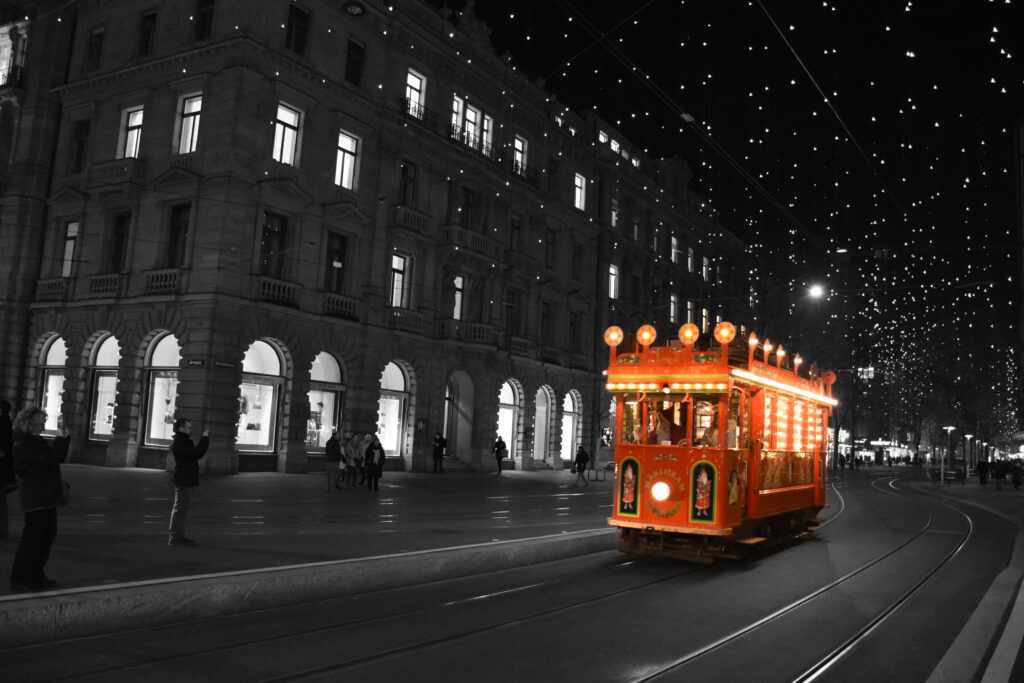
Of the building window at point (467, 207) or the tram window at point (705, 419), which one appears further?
the building window at point (467, 207)

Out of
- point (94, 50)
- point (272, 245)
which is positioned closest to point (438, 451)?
point (272, 245)

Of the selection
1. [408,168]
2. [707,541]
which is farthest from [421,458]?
[707,541]

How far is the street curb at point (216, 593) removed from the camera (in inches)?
257

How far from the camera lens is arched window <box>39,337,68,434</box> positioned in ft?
94.0

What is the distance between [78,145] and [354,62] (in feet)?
36.7

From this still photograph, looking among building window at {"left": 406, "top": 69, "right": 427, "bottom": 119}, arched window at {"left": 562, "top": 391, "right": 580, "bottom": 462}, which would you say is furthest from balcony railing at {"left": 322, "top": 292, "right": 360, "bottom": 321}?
arched window at {"left": 562, "top": 391, "right": 580, "bottom": 462}

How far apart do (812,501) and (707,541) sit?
5663mm

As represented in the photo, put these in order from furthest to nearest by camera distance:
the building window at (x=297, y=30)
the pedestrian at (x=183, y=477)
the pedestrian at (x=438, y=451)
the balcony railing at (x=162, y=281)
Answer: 1. the pedestrian at (x=438, y=451)
2. the building window at (x=297, y=30)
3. the balcony railing at (x=162, y=281)
4. the pedestrian at (x=183, y=477)

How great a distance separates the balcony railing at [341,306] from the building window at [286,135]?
16.5 ft

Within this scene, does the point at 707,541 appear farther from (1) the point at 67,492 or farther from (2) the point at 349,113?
(2) the point at 349,113

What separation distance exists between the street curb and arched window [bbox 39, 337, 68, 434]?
2384 centimetres

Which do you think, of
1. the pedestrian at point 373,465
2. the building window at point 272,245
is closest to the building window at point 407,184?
the building window at point 272,245

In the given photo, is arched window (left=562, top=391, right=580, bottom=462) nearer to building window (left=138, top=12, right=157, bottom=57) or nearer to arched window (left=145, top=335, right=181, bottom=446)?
arched window (left=145, top=335, right=181, bottom=446)

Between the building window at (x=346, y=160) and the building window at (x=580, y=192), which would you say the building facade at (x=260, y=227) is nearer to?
the building window at (x=346, y=160)
